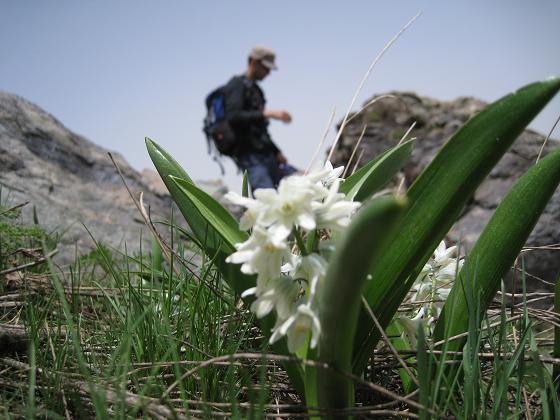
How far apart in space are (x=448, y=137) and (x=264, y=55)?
233 centimetres

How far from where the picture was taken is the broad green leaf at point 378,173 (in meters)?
0.95

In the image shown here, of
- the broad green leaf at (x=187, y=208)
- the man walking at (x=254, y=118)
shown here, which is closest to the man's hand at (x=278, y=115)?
the man walking at (x=254, y=118)

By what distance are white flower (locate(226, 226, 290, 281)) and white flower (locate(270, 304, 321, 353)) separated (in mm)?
75

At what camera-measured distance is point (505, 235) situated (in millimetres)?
911

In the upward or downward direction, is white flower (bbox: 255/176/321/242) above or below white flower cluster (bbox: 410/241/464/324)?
above

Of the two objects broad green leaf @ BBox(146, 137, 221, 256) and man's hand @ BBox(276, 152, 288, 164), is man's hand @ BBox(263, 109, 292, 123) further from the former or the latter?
broad green leaf @ BBox(146, 137, 221, 256)

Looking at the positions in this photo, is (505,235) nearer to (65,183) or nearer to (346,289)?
(346,289)

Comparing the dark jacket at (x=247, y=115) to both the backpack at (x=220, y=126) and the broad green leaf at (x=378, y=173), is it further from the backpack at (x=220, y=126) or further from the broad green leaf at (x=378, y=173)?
the broad green leaf at (x=378, y=173)

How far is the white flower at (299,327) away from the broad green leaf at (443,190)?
0.19m

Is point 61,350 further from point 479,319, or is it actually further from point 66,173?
point 66,173

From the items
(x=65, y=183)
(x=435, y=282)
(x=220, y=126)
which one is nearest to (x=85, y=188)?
(x=65, y=183)

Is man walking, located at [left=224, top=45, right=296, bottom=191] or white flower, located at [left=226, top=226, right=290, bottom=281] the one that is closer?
white flower, located at [left=226, top=226, right=290, bottom=281]

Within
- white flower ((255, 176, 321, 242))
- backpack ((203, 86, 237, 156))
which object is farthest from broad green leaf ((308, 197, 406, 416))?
backpack ((203, 86, 237, 156))

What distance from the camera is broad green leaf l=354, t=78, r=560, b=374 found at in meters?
0.77
